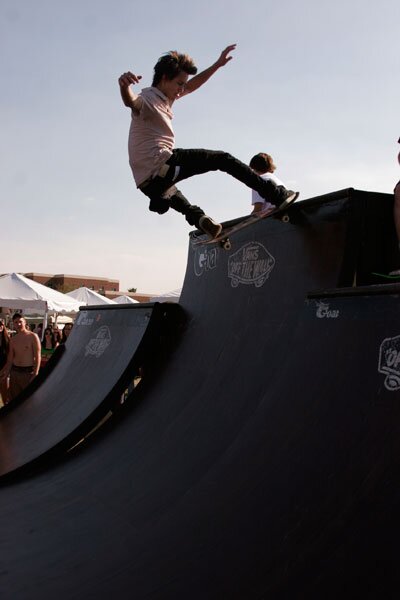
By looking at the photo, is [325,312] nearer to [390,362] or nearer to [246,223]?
[390,362]

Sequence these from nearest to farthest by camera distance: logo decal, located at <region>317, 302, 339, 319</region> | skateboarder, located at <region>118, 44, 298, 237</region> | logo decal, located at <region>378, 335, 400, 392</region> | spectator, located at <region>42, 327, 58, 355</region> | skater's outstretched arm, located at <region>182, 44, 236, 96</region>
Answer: logo decal, located at <region>378, 335, 400, 392</region> < logo decal, located at <region>317, 302, 339, 319</region> < skateboarder, located at <region>118, 44, 298, 237</region> < skater's outstretched arm, located at <region>182, 44, 236, 96</region> < spectator, located at <region>42, 327, 58, 355</region>

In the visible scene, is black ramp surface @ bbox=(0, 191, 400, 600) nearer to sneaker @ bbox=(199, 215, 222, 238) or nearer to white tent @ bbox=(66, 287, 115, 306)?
sneaker @ bbox=(199, 215, 222, 238)

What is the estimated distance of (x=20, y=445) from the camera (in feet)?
16.8

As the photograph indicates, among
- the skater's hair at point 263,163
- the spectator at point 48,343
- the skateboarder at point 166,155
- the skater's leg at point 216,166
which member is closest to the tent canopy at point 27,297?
the spectator at point 48,343

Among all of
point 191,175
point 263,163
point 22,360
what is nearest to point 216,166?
point 191,175

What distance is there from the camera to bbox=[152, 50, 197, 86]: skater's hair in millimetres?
4117

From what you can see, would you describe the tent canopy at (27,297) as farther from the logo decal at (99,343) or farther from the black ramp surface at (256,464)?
the black ramp surface at (256,464)

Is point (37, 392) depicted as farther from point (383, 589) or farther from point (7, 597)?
point (383, 589)

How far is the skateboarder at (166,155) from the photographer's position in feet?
13.2

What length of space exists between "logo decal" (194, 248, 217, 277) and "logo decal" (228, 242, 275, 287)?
0.37 metres

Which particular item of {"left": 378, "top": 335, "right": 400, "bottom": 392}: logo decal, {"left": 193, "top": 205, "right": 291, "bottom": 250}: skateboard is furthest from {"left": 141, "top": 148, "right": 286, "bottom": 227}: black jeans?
{"left": 378, "top": 335, "right": 400, "bottom": 392}: logo decal

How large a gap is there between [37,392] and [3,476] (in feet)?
7.48

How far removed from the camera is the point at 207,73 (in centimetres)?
445

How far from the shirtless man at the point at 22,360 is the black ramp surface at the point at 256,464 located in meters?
4.95
